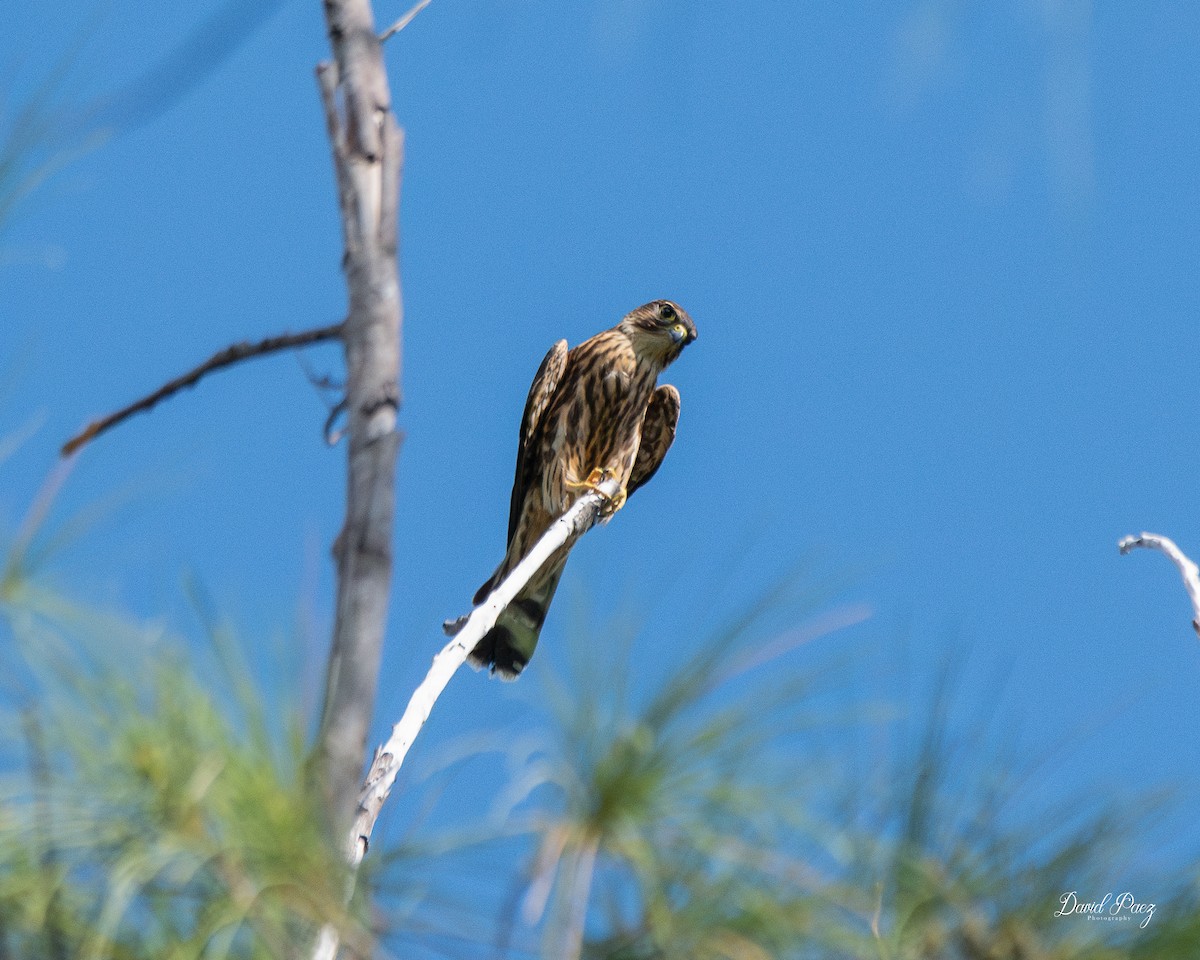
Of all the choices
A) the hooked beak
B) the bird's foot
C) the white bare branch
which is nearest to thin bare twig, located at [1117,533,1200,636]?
the white bare branch

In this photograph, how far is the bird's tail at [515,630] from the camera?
5465 mm

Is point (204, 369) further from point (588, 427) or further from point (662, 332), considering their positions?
point (662, 332)

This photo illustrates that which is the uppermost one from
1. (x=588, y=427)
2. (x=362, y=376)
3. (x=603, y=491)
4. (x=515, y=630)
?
(x=588, y=427)

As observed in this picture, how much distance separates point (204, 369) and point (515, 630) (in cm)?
364

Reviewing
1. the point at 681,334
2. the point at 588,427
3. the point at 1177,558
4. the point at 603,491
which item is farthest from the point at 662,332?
the point at 1177,558

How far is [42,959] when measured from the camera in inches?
62.2

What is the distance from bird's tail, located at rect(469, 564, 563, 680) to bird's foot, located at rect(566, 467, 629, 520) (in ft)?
0.94

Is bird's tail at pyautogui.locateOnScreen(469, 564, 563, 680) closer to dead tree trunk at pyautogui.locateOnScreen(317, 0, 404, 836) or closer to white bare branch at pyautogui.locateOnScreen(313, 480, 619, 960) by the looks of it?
white bare branch at pyautogui.locateOnScreen(313, 480, 619, 960)

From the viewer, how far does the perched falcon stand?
609cm

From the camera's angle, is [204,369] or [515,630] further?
[515,630]

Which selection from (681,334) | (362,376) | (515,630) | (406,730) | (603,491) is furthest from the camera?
(681,334)

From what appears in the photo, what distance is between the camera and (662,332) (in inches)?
264

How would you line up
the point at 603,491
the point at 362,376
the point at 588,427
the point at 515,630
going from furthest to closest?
the point at 588,427
the point at 515,630
the point at 603,491
the point at 362,376

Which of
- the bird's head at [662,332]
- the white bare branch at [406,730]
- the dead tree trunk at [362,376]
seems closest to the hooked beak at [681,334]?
the bird's head at [662,332]
